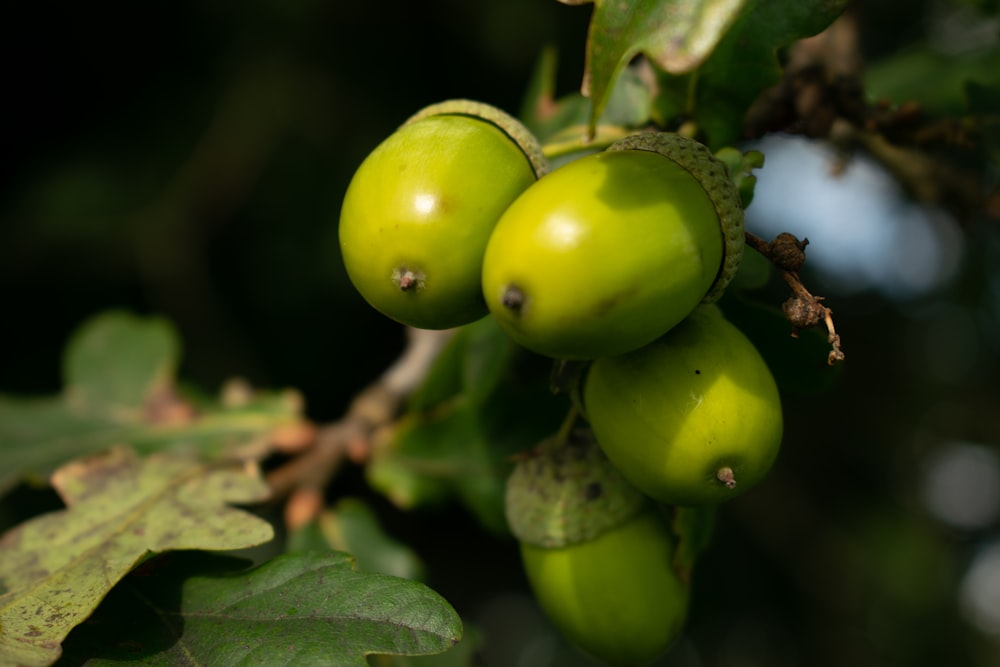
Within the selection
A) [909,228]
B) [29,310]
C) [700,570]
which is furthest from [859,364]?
[29,310]

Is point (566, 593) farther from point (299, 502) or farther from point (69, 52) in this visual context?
point (69, 52)

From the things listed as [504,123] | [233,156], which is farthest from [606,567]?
[233,156]

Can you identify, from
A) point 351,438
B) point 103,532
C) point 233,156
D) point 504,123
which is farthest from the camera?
point 233,156

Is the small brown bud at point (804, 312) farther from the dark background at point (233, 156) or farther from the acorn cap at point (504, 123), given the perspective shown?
the dark background at point (233, 156)

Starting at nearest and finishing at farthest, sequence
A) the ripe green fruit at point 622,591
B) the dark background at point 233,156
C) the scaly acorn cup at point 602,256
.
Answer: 1. the scaly acorn cup at point 602,256
2. the ripe green fruit at point 622,591
3. the dark background at point 233,156

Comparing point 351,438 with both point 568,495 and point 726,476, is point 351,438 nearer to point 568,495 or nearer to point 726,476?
point 568,495

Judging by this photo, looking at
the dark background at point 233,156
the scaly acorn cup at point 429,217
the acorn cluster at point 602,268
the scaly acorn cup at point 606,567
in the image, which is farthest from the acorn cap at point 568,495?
the dark background at point 233,156

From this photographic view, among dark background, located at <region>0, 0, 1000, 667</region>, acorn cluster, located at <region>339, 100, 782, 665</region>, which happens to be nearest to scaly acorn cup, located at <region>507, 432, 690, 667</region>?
acorn cluster, located at <region>339, 100, 782, 665</region>
